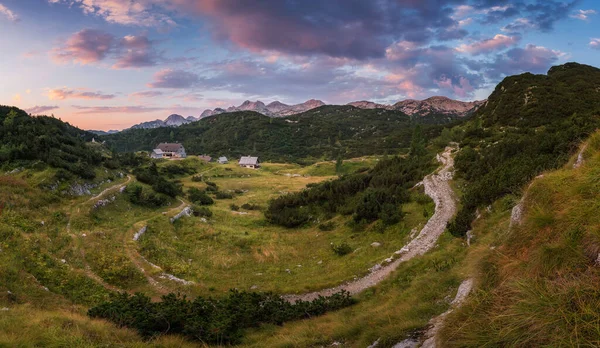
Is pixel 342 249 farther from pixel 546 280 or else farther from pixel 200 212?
pixel 200 212

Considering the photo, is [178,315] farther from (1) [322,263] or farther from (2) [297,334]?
(1) [322,263]

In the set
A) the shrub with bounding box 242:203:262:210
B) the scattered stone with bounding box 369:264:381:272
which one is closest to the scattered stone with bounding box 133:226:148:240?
the scattered stone with bounding box 369:264:381:272

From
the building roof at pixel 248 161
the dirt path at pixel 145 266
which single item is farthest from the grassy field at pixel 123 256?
the building roof at pixel 248 161

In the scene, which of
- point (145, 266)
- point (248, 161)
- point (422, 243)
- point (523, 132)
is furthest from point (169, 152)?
point (422, 243)

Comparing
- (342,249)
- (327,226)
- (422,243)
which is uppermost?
(422,243)

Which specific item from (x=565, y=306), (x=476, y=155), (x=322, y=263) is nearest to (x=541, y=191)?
(x=565, y=306)
